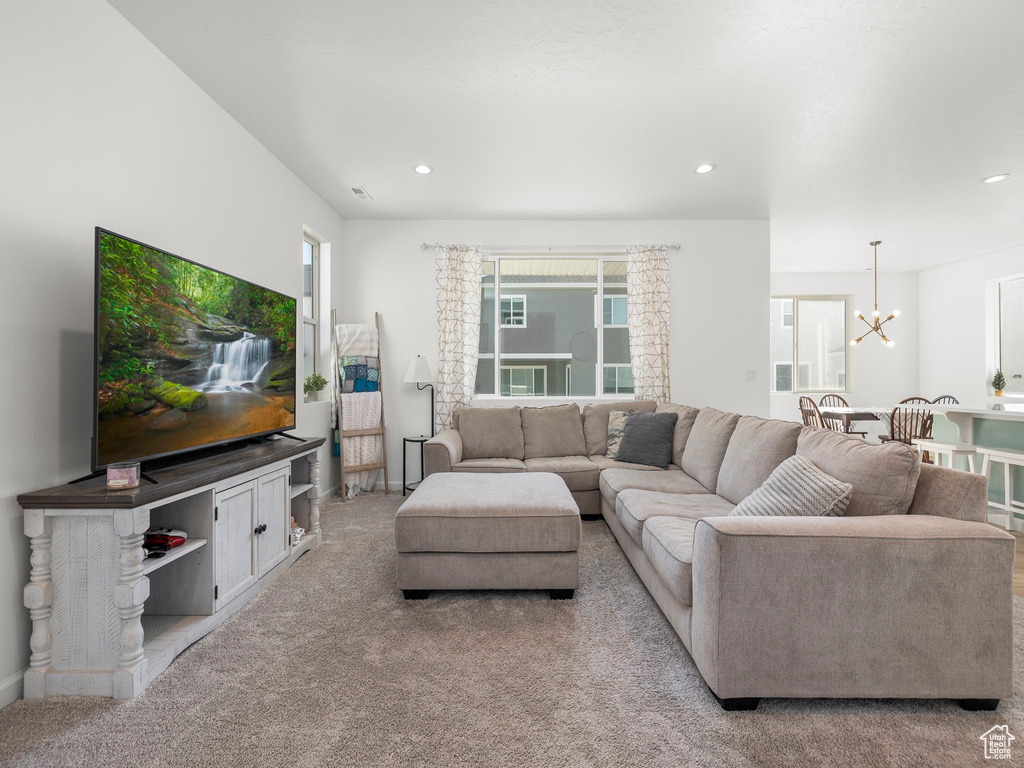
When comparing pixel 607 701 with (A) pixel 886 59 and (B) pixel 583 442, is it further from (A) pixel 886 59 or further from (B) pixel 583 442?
(A) pixel 886 59

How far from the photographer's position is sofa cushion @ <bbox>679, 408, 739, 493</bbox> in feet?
10.2

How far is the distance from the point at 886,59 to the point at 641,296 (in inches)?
109

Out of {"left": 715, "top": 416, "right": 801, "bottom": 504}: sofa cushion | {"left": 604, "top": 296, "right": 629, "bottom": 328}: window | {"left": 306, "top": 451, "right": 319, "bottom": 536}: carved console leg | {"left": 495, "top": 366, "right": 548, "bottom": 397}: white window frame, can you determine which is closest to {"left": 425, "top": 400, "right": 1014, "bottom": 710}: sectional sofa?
{"left": 715, "top": 416, "right": 801, "bottom": 504}: sofa cushion

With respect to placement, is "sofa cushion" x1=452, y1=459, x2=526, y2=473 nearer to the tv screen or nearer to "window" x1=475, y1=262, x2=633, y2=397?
"window" x1=475, y1=262, x2=633, y2=397

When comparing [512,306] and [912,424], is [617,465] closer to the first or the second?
[512,306]

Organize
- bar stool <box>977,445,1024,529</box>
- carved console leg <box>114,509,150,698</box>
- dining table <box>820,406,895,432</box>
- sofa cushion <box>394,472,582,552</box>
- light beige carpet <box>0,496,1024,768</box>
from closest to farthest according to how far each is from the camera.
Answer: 1. light beige carpet <box>0,496,1024,768</box>
2. carved console leg <box>114,509,150,698</box>
3. sofa cushion <box>394,472,582,552</box>
4. bar stool <box>977,445,1024,529</box>
5. dining table <box>820,406,895,432</box>

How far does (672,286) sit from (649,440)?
1.95 metres

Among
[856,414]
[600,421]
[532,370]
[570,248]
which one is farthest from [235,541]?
[856,414]

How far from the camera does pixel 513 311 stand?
17.3ft

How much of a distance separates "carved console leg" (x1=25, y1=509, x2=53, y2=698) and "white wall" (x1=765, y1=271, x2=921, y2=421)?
8.14m

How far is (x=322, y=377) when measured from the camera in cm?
451

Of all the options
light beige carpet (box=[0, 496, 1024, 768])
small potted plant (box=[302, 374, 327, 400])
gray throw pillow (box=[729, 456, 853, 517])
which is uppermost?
small potted plant (box=[302, 374, 327, 400])

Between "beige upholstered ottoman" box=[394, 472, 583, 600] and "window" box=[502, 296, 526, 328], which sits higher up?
"window" box=[502, 296, 526, 328]

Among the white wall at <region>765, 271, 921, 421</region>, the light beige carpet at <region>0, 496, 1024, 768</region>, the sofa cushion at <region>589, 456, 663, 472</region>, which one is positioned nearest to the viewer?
the light beige carpet at <region>0, 496, 1024, 768</region>
